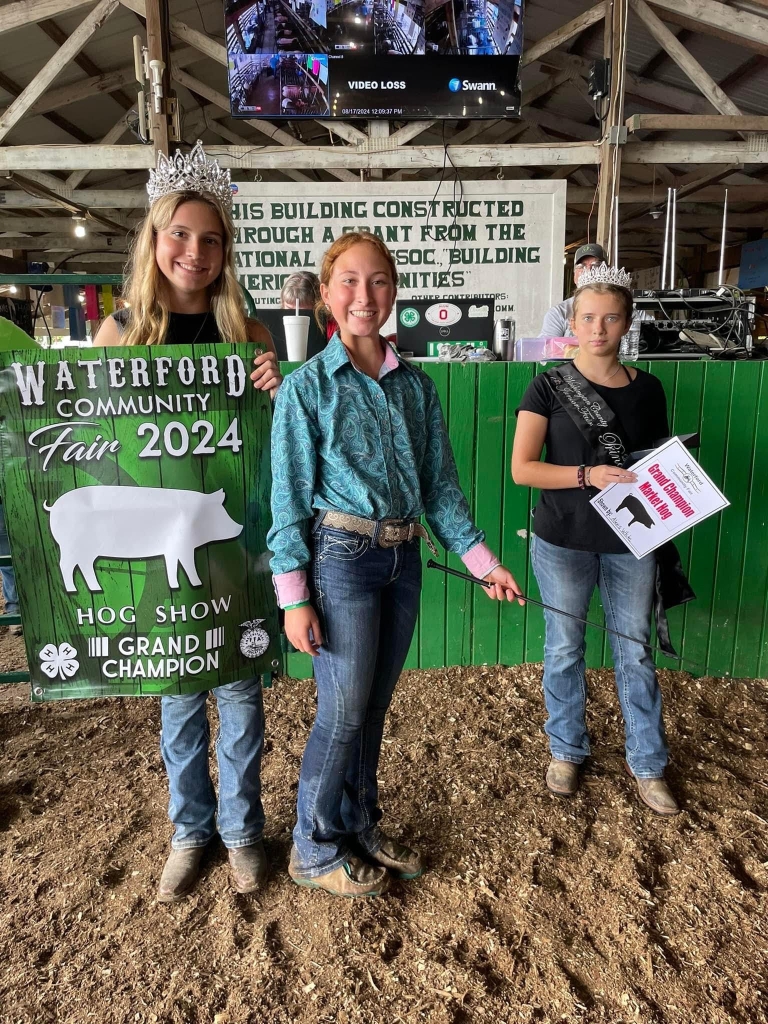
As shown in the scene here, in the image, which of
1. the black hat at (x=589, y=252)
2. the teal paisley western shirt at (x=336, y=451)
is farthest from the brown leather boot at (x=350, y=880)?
the black hat at (x=589, y=252)

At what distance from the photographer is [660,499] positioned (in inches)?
77.7

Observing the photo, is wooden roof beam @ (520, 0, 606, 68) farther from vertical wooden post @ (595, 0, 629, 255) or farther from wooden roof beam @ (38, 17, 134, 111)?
wooden roof beam @ (38, 17, 134, 111)

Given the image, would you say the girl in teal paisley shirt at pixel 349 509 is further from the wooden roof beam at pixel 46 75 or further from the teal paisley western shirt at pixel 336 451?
the wooden roof beam at pixel 46 75

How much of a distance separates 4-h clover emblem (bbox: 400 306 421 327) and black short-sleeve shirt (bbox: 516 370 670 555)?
3.71ft

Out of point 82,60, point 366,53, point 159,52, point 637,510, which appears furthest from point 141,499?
point 82,60

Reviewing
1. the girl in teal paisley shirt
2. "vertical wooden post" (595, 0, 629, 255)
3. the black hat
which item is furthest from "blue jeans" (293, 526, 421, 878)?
"vertical wooden post" (595, 0, 629, 255)

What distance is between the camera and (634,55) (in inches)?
246

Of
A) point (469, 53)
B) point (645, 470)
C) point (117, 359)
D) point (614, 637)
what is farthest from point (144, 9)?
point (614, 637)

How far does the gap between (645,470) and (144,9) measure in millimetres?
4573

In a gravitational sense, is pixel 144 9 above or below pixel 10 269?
above

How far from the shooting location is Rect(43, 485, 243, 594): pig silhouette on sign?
A: 164cm

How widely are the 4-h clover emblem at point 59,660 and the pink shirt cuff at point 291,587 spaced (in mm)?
665

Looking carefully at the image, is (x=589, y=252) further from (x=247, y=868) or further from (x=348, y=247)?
(x=247, y=868)

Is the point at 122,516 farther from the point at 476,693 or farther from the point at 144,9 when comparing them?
the point at 144,9
